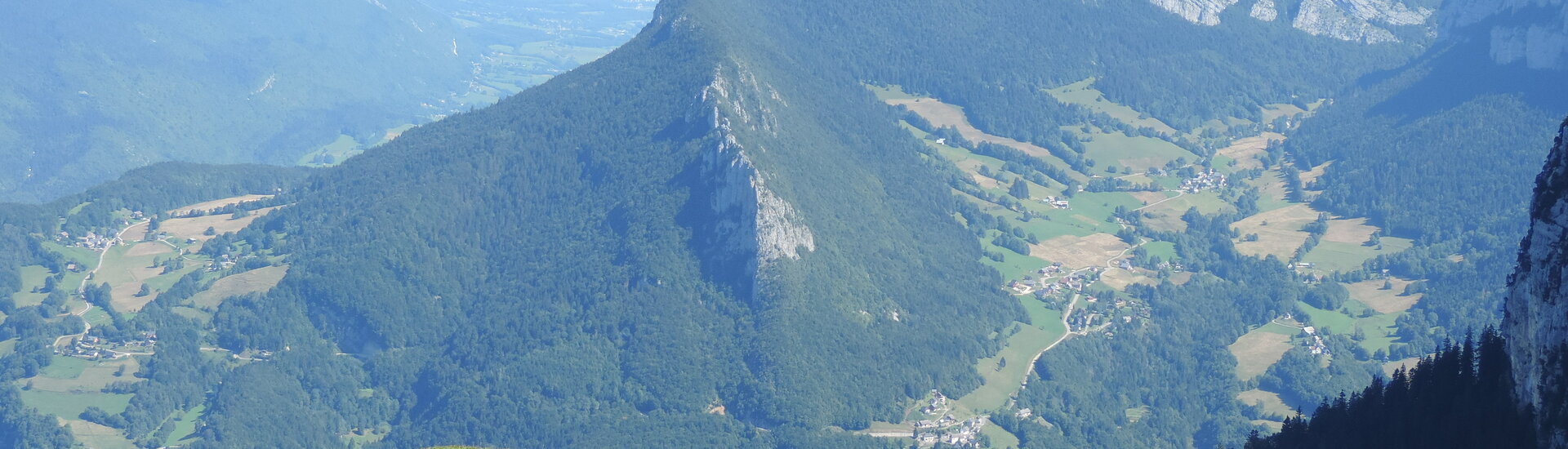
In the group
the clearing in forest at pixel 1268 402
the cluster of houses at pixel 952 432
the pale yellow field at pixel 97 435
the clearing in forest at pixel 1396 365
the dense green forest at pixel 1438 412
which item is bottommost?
the pale yellow field at pixel 97 435

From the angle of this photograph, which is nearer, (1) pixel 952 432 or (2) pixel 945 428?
(1) pixel 952 432

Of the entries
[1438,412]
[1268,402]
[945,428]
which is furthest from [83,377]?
[1438,412]

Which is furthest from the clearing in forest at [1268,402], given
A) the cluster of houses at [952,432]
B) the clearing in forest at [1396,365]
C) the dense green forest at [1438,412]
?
the dense green forest at [1438,412]

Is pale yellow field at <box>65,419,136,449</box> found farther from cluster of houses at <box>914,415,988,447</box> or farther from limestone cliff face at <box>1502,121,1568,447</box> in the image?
limestone cliff face at <box>1502,121,1568,447</box>

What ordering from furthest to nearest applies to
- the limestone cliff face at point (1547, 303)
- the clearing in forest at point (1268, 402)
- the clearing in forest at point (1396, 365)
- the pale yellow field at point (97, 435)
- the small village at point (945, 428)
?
1. the clearing in forest at point (1396, 365)
2. the clearing in forest at point (1268, 402)
3. the pale yellow field at point (97, 435)
4. the small village at point (945, 428)
5. the limestone cliff face at point (1547, 303)

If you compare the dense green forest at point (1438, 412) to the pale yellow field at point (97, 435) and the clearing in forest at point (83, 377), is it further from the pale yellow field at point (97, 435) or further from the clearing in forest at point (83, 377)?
the clearing in forest at point (83, 377)

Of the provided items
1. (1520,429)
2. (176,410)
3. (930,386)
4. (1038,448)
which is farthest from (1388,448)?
→ (176,410)

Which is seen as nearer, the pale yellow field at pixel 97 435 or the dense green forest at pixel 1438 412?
the dense green forest at pixel 1438 412

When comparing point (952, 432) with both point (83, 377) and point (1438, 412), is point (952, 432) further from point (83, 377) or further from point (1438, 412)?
point (83, 377)

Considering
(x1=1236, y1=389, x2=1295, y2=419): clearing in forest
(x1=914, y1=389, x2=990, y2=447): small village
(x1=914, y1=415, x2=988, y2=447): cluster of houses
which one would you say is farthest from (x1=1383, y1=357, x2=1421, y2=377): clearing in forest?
(x1=914, y1=415, x2=988, y2=447): cluster of houses

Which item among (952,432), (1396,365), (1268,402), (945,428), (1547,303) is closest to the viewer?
(1547,303)

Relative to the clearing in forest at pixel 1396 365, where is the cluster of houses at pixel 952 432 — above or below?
below
